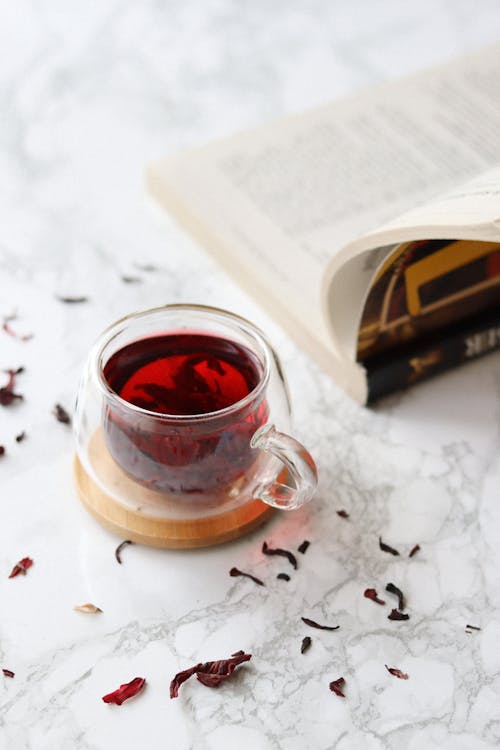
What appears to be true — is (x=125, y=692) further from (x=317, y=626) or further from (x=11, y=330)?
(x=11, y=330)

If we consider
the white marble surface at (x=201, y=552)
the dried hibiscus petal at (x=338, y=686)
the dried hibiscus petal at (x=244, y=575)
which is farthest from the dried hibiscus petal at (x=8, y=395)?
the dried hibiscus petal at (x=338, y=686)

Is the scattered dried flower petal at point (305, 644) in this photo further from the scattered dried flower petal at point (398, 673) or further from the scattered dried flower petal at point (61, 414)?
the scattered dried flower petal at point (61, 414)

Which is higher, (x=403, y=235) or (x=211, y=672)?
(x=403, y=235)

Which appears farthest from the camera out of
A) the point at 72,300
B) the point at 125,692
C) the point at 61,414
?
the point at 72,300

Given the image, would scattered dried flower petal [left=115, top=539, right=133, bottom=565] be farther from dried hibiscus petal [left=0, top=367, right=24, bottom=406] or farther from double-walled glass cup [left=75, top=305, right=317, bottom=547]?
dried hibiscus petal [left=0, top=367, right=24, bottom=406]

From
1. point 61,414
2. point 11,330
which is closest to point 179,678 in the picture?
point 61,414

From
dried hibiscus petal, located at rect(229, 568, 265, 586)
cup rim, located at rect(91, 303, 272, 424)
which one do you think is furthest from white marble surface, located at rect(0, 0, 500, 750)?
cup rim, located at rect(91, 303, 272, 424)

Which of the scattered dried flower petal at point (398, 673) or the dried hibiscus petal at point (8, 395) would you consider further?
the dried hibiscus petal at point (8, 395)
